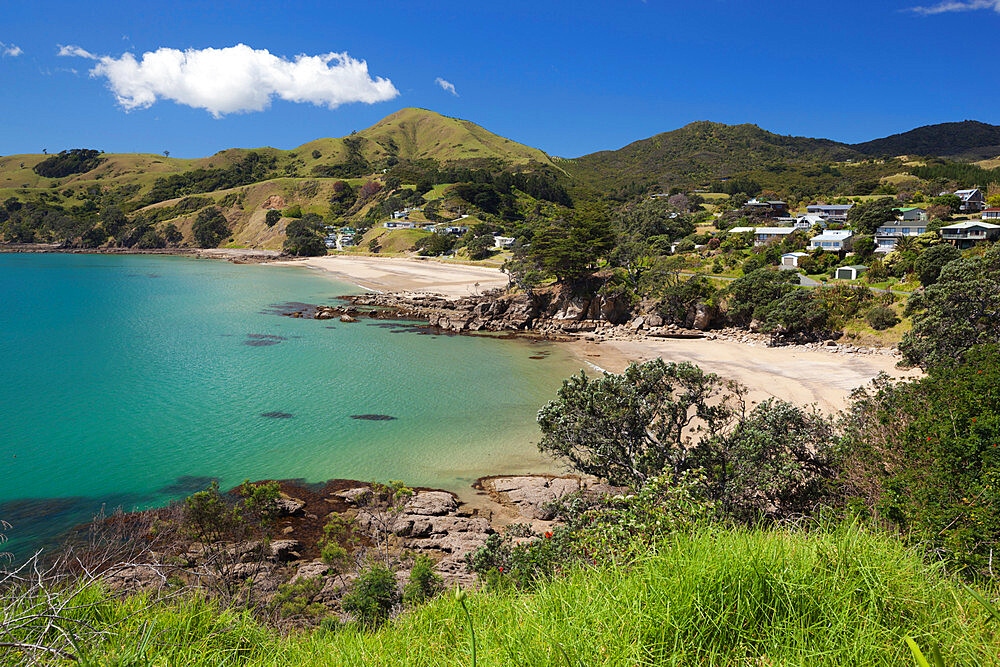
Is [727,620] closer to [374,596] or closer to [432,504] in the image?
[374,596]

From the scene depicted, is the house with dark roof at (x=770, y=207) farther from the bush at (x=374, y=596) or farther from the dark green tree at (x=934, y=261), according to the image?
the bush at (x=374, y=596)

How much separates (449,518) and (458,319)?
34.1 m

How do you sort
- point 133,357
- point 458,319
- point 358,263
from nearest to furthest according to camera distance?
point 133,357 < point 458,319 < point 358,263

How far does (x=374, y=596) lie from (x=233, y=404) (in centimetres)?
2024

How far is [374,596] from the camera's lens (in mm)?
9547

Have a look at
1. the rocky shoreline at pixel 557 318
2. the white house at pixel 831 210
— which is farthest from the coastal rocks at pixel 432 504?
the white house at pixel 831 210

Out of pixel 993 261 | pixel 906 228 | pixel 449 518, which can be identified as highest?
pixel 906 228

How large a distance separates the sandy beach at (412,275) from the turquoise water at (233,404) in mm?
19976

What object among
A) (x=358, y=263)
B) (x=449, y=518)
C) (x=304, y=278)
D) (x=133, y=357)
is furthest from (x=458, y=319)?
(x=358, y=263)

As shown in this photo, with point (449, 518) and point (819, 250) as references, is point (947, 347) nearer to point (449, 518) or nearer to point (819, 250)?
point (449, 518)

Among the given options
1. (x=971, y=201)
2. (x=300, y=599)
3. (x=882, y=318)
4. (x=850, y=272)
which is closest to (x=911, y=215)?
(x=971, y=201)

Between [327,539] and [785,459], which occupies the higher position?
[785,459]

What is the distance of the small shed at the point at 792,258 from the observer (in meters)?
49.2

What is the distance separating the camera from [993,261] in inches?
1267
